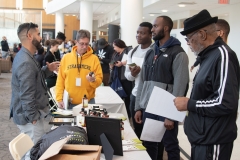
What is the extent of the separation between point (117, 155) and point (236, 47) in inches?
287

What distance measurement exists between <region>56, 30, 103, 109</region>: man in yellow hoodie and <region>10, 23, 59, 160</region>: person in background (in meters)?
0.48

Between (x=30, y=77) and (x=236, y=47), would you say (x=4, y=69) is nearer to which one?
(x=236, y=47)

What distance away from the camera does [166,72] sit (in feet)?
8.69

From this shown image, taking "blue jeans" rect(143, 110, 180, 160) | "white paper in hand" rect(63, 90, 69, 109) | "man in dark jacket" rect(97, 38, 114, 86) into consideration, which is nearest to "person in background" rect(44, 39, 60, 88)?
"man in dark jacket" rect(97, 38, 114, 86)

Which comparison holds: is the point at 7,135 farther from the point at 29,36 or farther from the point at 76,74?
the point at 29,36

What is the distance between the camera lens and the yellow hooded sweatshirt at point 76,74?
3.10 m

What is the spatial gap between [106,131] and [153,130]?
0.81 metres

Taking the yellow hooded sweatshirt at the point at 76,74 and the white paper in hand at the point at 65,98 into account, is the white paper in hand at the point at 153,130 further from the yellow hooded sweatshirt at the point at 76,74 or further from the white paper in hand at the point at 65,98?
the white paper in hand at the point at 65,98

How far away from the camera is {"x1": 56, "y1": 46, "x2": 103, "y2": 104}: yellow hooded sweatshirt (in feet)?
10.2

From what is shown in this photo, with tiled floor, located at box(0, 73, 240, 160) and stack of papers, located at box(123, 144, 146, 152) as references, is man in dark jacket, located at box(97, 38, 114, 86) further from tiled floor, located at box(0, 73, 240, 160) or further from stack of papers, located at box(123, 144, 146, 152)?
stack of papers, located at box(123, 144, 146, 152)

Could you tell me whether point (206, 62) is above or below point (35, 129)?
above

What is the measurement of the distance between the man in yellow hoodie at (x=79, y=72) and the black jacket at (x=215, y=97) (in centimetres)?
142

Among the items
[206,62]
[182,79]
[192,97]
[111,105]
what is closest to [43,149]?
[192,97]

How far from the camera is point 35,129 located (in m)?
2.54
